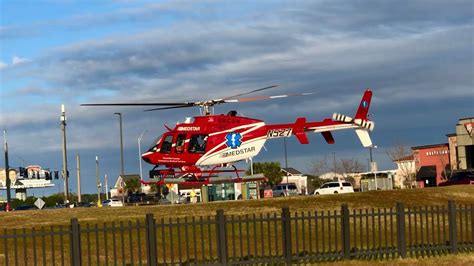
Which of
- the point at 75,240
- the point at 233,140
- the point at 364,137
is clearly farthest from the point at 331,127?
the point at 75,240

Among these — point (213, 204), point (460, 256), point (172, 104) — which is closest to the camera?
point (460, 256)

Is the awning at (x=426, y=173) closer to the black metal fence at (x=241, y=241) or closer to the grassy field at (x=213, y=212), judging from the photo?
the grassy field at (x=213, y=212)

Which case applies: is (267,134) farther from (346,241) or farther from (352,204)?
(346,241)

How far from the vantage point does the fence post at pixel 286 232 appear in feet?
70.4

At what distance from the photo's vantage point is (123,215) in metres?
32.9

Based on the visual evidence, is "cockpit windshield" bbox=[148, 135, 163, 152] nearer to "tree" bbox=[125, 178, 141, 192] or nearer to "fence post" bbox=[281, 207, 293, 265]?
"fence post" bbox=[281, 207, 293, 265]

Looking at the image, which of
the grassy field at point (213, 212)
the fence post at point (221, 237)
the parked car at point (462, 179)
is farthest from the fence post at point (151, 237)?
the parked car at point (462, 179)

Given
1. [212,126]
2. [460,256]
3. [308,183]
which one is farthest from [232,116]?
[308,183]

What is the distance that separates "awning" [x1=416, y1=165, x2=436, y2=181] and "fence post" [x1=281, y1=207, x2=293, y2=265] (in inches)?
3504

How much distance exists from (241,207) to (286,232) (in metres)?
14.4

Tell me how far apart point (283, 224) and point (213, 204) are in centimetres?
1548

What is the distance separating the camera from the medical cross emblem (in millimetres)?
47719

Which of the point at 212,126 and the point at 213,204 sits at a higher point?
the point at 212,126

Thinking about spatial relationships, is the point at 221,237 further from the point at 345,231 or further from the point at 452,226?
the point at 452,226
